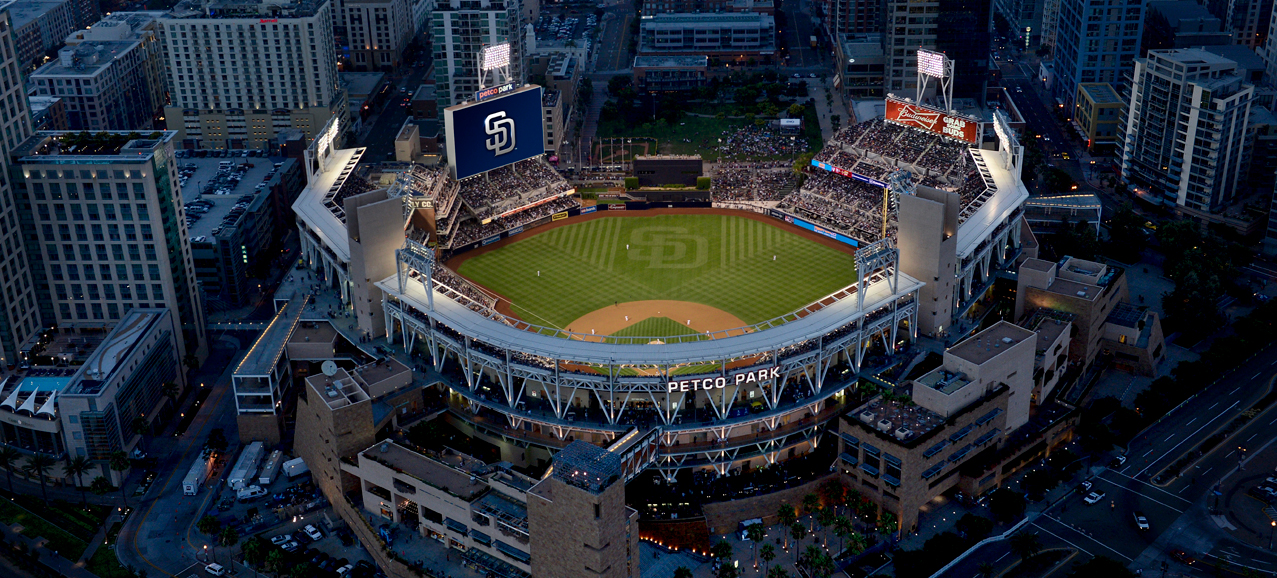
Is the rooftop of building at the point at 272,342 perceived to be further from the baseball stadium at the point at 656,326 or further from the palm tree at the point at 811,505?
the palm tree at the point at 811,505

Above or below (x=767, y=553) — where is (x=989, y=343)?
above

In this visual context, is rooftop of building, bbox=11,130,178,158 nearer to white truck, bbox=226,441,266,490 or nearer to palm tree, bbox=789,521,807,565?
white truck, bbox=226,441,266,490

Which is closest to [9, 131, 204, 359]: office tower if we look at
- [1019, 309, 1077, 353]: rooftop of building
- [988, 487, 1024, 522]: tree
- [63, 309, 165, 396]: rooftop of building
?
[63, 309, 165, 396]: rooftop of building

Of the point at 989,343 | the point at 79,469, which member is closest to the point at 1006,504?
the point at 989,343

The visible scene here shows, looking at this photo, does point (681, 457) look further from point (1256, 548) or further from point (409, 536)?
point (1256, 548)

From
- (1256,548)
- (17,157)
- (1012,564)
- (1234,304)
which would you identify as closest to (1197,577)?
(1256,548)

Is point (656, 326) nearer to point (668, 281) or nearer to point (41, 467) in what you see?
point (668, 281)
